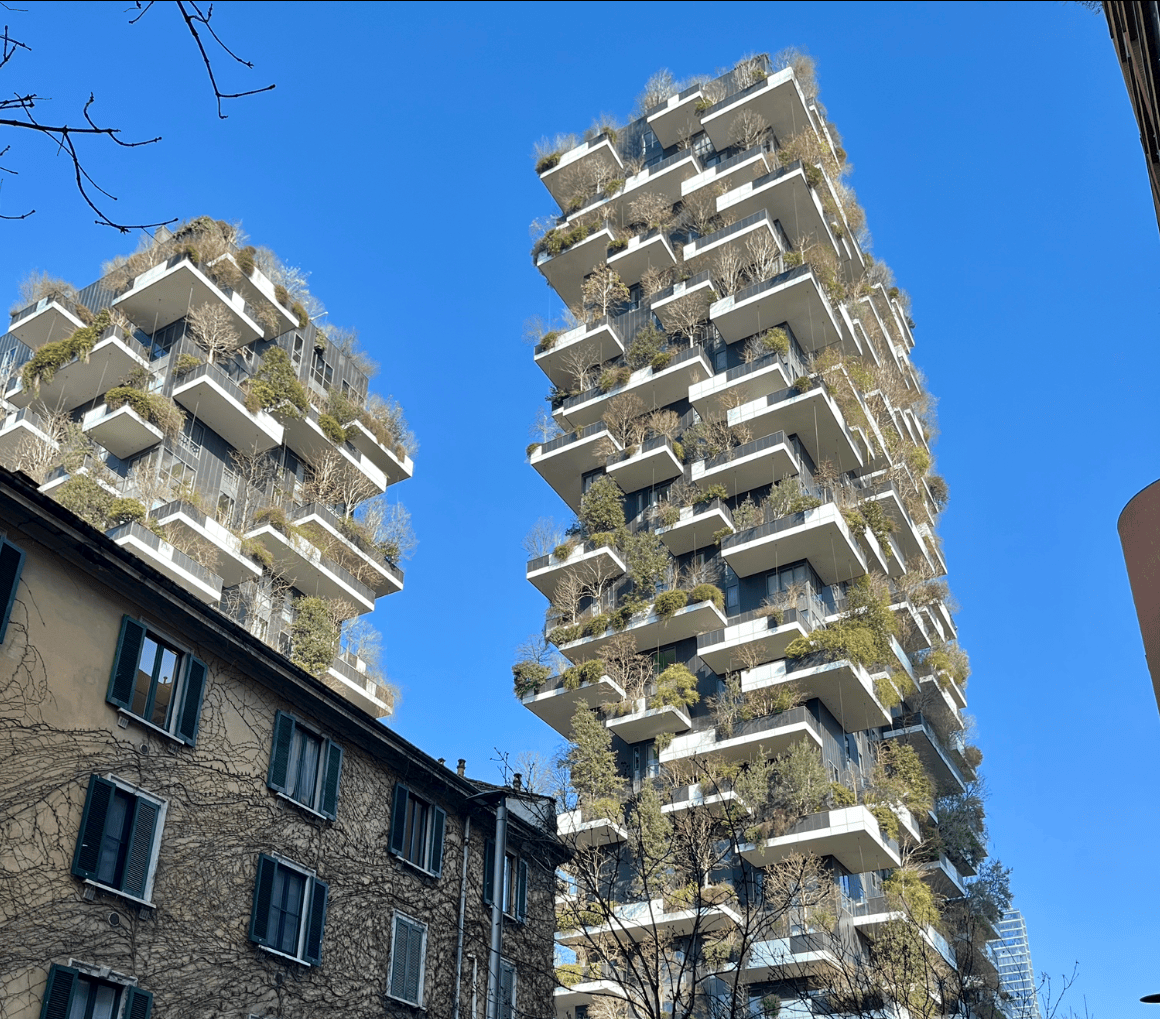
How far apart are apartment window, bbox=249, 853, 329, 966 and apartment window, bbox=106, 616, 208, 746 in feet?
8.23

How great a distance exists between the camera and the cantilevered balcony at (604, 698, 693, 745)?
4522 cm

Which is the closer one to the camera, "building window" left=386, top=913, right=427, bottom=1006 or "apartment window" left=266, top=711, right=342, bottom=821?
"apartment window" left=266, top=711, right=342, bottom=821

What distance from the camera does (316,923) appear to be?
19500 mm

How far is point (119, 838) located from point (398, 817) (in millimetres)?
6495

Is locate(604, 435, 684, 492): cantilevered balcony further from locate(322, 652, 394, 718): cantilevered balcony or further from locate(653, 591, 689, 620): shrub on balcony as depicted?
locate(322, 652, 394, 718): cantilevered balcony

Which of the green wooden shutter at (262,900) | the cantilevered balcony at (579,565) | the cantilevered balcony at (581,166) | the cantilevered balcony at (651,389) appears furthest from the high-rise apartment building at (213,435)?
the green wooden shutter at (262,900)

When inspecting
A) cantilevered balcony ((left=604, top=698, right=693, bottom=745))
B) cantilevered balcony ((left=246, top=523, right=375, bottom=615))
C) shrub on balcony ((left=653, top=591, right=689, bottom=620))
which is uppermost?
cantilevered balcony ((left=246, top=523, right=375, bottom=615))

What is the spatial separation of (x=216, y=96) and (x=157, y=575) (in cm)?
1260

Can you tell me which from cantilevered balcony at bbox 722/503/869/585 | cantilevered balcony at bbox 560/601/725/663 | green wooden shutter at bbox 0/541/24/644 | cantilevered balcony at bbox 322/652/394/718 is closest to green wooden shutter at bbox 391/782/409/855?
green wooden shutter at bbox 0/541/24/644

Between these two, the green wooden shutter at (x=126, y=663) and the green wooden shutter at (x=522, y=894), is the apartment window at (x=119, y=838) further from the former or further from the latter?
the green wooden shutter at (x=522, y=894)

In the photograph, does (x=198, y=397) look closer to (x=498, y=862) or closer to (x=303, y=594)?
(x=303, y=594)

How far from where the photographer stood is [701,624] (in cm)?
4691

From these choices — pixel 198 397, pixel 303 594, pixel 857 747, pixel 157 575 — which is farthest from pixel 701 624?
pixel 157 575

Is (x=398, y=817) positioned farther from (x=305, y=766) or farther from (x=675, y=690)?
(x=675, y=690)
